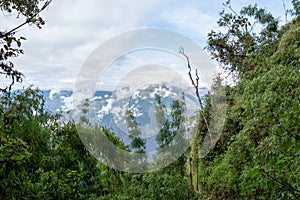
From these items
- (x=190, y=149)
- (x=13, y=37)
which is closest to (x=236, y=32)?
(x=190, y=149)

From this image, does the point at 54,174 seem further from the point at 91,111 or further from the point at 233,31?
the point at 233,31

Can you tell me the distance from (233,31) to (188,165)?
302 cm

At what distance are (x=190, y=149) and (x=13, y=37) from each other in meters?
4.11

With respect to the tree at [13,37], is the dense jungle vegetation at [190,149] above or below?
below

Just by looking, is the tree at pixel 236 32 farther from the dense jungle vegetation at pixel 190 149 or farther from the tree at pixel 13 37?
the tree at pixel 13 37

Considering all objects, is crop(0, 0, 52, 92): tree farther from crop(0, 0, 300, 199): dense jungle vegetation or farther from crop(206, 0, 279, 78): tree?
crop(206, 0, 279, 78): tree

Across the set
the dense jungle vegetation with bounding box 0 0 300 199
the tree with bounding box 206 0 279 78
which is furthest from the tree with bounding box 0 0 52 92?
the tree with bounding box 206 0 279 78

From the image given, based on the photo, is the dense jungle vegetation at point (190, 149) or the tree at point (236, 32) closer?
the dense jungle vegetation at point (190, 149)

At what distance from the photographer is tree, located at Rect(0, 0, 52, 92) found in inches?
56.4

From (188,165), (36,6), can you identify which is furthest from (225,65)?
(36,6)

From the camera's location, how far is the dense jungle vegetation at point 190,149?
1343mm

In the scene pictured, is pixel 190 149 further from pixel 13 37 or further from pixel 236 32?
pixel 13 37

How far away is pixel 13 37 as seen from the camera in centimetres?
139

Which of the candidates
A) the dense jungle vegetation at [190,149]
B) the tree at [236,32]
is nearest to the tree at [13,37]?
the dense jungle vegetation at [190,149]
